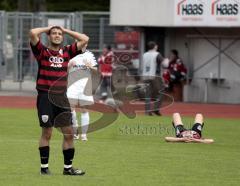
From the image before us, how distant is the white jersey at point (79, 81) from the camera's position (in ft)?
59.5

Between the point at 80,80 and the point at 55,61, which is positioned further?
the point at 80,80

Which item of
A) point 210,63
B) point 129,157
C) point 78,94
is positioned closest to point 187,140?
point 78,94

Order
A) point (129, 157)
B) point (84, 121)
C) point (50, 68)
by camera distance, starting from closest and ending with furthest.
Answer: point (50, 68) → point (129, 157) → point (84, 121)

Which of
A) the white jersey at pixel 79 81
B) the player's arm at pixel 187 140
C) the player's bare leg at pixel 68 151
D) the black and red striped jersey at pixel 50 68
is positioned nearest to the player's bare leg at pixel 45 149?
the player's bare leg at pixel 68 151

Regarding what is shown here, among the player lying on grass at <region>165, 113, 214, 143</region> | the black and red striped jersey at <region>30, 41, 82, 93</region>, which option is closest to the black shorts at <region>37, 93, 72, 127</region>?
the black and red striped jersey at <region>30, 41, 82, 93</region>

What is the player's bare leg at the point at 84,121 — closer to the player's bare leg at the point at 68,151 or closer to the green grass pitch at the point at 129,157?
the green grass pitch at the point at 129,157

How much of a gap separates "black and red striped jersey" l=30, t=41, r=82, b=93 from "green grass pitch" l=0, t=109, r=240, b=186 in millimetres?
1330

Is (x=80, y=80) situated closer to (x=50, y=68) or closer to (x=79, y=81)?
(x=79, y=81)

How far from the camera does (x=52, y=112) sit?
12.7 m

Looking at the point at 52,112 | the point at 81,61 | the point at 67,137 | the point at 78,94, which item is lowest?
the point at 67,137

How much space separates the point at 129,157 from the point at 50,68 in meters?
3.41

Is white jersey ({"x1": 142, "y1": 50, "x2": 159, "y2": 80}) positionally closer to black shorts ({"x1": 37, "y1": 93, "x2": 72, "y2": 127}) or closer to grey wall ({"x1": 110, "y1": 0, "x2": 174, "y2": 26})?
grey wall ({"x1": 110, "y1": 0, "x2": 174, "y2": 26})

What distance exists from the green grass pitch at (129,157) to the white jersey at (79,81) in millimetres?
908

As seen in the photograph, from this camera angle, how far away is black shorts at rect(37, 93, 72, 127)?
12.6 m
